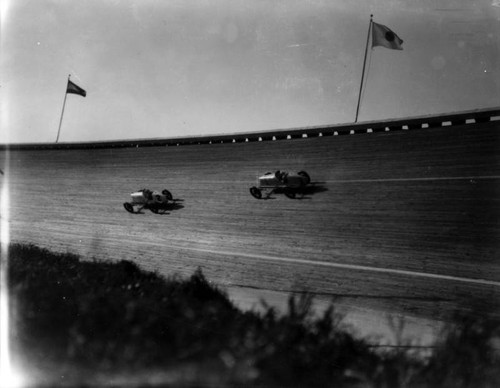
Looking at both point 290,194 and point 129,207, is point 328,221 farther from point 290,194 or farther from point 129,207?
point 129,207

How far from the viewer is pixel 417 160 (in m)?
14.4

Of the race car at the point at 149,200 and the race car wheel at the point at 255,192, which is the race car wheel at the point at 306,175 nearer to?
the race car wheel at the point at 255,192

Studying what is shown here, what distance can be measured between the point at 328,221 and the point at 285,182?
3.02 meters

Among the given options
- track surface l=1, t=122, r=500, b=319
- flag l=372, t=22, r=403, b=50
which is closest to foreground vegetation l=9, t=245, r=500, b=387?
track surface l=1, t=122, r=500, b=319

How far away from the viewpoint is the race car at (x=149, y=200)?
16688mm

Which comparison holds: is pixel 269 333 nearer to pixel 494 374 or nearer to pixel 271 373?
pixel 271 373

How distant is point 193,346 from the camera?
14.7ft

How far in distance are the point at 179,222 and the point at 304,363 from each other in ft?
36.6

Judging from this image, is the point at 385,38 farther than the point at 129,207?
Yes

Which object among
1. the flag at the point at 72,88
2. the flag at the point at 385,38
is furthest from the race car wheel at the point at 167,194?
the flag at the point at 72,88

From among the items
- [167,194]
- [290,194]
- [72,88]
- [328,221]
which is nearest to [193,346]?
[328,221]

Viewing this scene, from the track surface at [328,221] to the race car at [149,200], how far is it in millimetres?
453

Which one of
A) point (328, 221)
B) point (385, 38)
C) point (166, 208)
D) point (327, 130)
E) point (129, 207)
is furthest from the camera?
point (385, 38)

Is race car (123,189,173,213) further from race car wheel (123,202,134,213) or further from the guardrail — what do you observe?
the guardrail
